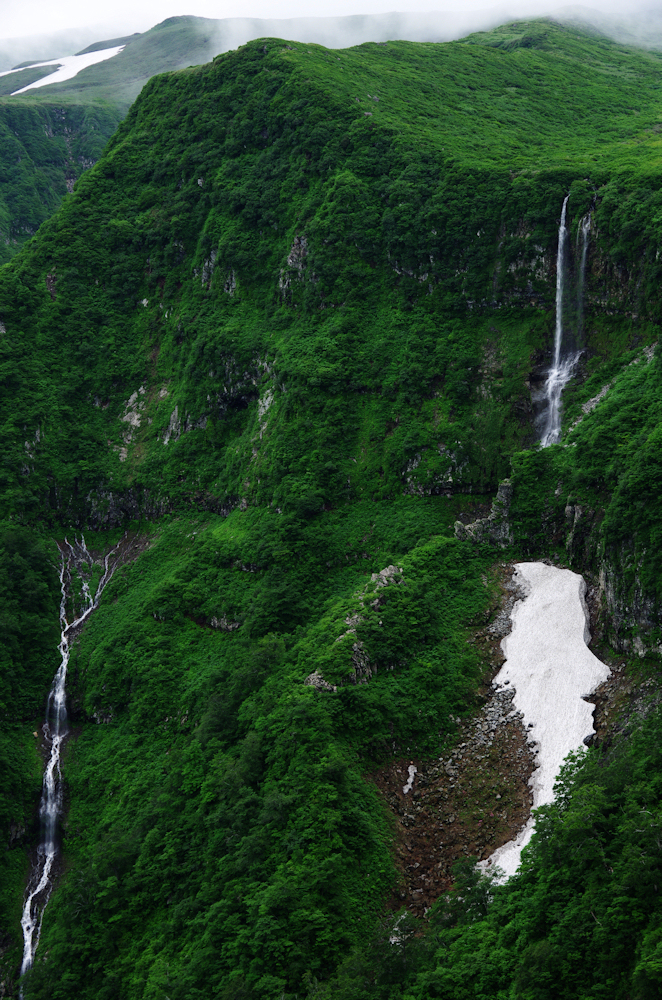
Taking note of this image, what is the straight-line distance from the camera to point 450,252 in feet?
207

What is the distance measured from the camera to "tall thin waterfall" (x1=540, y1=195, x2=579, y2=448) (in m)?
55.0

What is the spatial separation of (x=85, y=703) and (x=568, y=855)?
38.6 metres

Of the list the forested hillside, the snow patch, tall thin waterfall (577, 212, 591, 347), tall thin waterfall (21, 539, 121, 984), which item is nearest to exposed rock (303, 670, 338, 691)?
the forested hillside

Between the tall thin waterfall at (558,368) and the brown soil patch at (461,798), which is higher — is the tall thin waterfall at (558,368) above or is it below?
above

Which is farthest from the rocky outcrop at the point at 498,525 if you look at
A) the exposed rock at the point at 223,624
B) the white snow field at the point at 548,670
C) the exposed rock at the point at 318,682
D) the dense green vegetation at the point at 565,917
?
the dense green vegetation at the point at 565,917

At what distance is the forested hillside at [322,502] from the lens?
32.7 m

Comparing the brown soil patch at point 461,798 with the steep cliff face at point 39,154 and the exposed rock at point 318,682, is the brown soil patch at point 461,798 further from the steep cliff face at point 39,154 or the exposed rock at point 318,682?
the steep cliff face at point 39,154

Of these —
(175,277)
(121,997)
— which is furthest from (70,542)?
(121,997)

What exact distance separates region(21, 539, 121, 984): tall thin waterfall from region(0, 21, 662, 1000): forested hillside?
2.54ft

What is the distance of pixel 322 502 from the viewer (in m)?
57.8

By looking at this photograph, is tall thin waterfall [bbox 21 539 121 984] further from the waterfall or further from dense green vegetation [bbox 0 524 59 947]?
the waterfall

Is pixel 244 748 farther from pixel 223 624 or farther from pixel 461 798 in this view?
pixel 223 624

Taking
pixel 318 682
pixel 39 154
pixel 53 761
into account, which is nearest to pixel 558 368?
pixel 318 682

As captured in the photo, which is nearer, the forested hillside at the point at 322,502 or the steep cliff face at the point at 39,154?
the forested hillside at the point at 322,502
